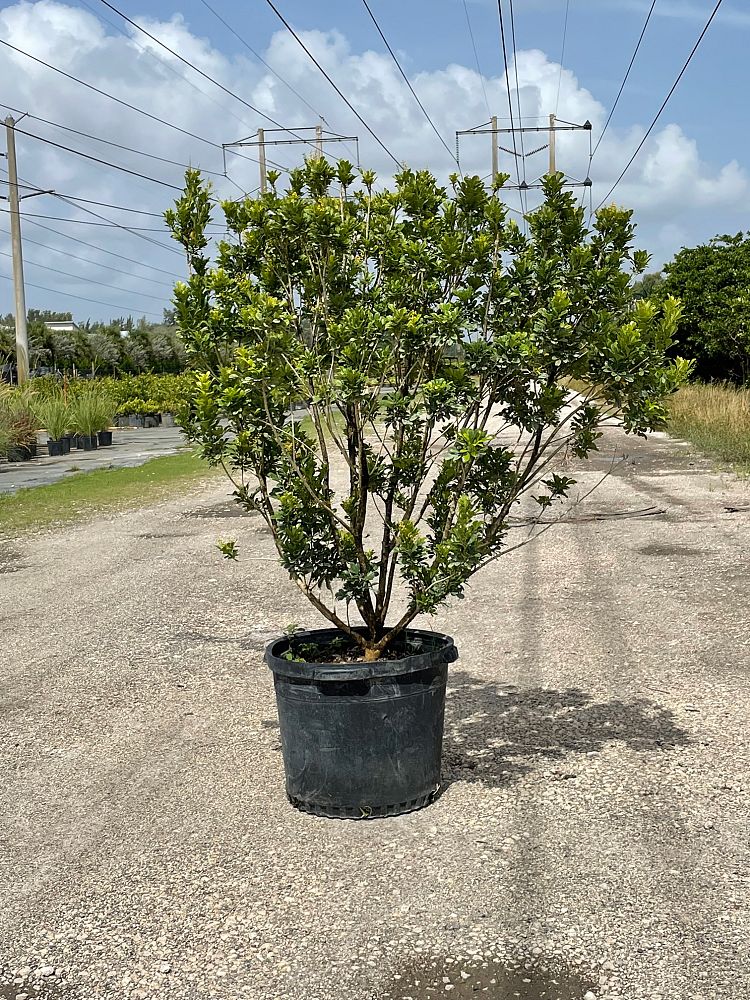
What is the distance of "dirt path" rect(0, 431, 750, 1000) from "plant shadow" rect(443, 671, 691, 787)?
16mm

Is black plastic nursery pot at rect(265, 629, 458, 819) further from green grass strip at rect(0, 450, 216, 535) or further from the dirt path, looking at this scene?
green grass strip at rect(0, 450, 216, 535)

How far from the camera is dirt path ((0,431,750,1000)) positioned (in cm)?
360

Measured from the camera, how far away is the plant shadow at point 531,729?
207 inches

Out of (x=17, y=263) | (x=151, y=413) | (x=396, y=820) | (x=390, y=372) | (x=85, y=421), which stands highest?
(x=17, y=263)

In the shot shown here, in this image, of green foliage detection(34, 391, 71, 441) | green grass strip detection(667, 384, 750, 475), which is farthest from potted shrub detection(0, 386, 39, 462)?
green grass strip detection(667, 384, 750, 475)

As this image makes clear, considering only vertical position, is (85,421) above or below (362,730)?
above

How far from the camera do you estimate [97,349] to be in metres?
54.9

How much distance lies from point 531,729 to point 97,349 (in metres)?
51.9

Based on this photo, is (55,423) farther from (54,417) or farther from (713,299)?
(713,299)

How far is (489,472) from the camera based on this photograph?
483 cm

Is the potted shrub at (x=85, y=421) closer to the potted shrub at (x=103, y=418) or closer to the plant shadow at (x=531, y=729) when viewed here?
the potted shrub at (x=103, y=418)

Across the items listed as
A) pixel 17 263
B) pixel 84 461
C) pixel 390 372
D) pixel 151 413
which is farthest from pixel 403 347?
pixel 151 413

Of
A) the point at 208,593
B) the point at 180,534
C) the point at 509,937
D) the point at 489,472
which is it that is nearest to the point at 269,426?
the point at 489,472

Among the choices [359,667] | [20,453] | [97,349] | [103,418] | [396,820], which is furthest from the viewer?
[97,349]
